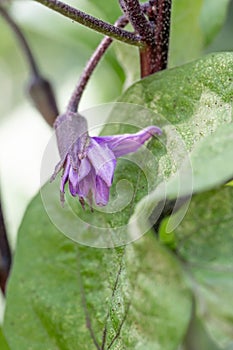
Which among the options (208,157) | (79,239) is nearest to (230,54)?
(208,157)

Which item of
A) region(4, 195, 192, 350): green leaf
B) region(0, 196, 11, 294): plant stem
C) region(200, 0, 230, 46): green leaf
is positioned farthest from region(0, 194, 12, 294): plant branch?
region(200, 0, 230, 46): green leaf

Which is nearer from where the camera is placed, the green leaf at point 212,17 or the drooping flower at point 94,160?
the drooping flower at point 94,160

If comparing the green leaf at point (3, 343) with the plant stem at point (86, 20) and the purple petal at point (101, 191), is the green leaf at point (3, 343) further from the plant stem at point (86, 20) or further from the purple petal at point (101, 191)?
the plant stem at point (86, 20)

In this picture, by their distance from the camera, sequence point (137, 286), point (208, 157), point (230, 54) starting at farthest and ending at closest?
point (137, 286)
point (230, 54)
point (208, 157)

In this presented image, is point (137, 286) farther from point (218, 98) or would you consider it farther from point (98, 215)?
point (218, 98)

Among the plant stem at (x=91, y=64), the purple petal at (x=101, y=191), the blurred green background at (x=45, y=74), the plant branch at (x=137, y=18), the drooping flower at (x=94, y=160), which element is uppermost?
the plant branch at (x=137, y=18)

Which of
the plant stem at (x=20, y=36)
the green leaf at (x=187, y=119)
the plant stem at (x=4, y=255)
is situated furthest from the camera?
the plant stem at (x=20, y=36)

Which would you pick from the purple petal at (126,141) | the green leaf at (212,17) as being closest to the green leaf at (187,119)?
the purple petal at (126,141)

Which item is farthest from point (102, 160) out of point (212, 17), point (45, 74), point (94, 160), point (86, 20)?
point (45, 74)
